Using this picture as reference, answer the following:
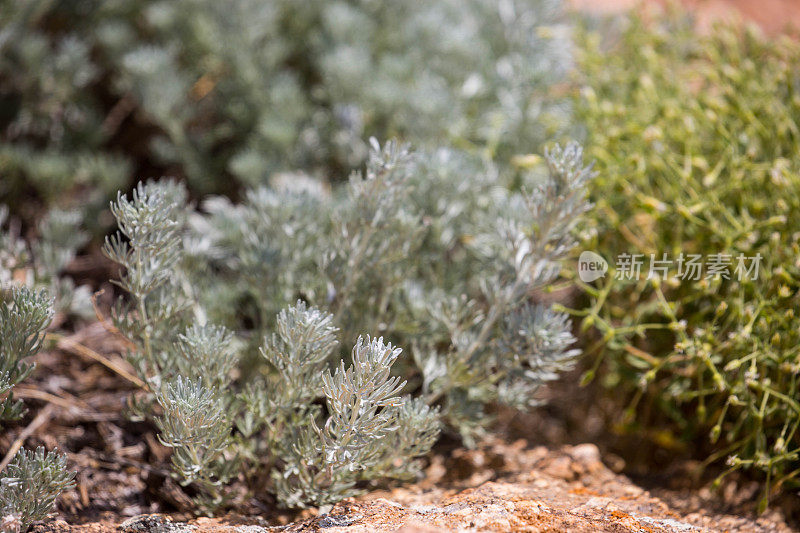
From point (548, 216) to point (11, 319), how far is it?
1.03 meters

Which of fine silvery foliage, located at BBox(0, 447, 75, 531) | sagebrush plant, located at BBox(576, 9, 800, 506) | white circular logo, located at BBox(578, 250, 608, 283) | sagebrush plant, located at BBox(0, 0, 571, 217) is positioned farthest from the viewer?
sagebrush plant, located at BBox(0, 0, 571, 217)

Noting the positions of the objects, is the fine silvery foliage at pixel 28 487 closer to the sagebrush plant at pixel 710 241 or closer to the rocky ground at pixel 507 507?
the rocky ground at pixel 507 507

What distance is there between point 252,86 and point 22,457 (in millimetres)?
1467

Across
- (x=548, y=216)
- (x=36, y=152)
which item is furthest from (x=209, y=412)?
Answer: (x=36, y=152)

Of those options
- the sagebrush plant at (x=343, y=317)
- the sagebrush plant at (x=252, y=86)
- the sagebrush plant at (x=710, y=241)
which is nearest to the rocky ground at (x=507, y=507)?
the sagebrush plant at (x=343, y=317)

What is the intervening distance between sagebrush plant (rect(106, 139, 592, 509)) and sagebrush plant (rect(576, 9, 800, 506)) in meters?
0.26

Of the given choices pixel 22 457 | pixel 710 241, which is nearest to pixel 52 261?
pixel 22 457

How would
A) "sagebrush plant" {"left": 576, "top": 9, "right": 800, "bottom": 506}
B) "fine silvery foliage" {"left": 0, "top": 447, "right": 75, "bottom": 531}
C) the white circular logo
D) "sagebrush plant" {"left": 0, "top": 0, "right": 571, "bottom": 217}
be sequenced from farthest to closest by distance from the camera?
"sagebrush plant" {"left": 0, "top": 0, "right": 571, "bottom": 217}
the white circular logo
"sagebrush plant" {"left": 576, "top": 9, "right": 800, "bottom": 506}
"fine silvery foliage" {"left": 0, "top": 447, "right": 75, "bottom": 531}

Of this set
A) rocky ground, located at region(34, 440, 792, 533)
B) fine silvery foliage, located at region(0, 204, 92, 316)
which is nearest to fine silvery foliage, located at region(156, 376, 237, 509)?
rocky ground, located at region(34, 440, 792, 533)

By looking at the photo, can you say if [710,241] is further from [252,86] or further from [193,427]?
[252,86]

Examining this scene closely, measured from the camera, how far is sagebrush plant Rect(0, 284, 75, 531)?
111cm

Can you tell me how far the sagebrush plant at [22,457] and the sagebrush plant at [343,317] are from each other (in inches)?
6.5

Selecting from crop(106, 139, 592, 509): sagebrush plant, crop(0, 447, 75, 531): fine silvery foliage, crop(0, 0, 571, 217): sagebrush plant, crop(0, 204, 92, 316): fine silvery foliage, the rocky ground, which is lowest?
the rocky ground

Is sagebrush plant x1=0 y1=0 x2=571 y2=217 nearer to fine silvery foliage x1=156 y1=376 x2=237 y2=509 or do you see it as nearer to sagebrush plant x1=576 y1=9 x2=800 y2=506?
sagebrush plant x1=576 y1=9 x2=800 y2=506
